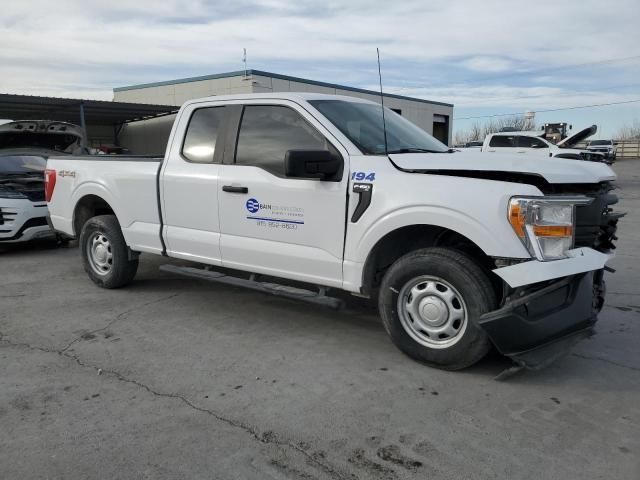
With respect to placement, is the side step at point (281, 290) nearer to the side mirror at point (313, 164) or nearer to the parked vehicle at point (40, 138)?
the side mirror at point (313, 164)

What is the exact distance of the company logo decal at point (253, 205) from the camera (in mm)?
4499

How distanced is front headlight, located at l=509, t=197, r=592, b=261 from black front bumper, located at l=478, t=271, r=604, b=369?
26 cm

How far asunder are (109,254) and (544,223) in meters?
4.58

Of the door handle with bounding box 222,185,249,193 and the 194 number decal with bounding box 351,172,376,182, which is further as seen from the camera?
the door handle with bounding box 222,185,249,193

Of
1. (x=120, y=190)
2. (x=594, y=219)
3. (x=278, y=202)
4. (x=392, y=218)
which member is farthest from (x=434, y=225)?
(x=120, y=190)

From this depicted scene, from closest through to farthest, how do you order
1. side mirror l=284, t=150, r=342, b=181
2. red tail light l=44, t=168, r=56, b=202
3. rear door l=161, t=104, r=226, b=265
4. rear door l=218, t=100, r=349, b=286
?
side mirror l=284, t=150, r=342, b=181 → rear door l=218, t=100, r=349, b=286 → rear door l=161, t=104, r=226, b=265 → red tail light l=44, t=168, r=56, b=202

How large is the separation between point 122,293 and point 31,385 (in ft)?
7.64

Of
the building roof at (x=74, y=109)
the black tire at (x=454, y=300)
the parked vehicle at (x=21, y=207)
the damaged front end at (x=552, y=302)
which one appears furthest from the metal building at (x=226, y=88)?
the damaged front end at (x=552, y=302)

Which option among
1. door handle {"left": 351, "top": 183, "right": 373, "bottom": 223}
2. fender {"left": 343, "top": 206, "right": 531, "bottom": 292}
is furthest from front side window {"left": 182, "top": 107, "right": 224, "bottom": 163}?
fender {"left": 343, "top": 206, "right": 531, "bottom": 292}

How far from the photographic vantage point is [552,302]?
11.4 feet

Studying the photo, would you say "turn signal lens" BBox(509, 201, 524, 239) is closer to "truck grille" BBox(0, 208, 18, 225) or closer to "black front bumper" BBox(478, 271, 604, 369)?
"black front bumper" BBox(478, 271, 604, 369)

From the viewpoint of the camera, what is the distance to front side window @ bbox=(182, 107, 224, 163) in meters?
4.94

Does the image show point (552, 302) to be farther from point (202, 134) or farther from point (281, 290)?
point (202, 134)

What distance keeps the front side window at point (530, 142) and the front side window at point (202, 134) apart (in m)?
16.0
